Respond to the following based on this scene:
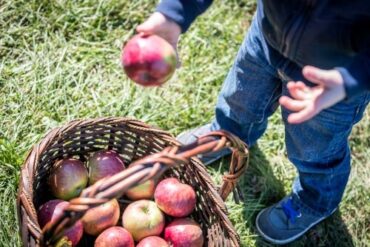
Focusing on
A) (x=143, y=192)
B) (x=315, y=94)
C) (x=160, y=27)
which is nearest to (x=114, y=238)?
(x=143, y=192)

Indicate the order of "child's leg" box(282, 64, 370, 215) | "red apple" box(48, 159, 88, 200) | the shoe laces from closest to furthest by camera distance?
"child's leg" box(282, 64, 370, 215)
"red apple" box(48, 159, 88, 200)
the shoe laces

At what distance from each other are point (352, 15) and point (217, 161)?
98 centimetres

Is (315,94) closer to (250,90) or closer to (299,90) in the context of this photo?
(299,90)

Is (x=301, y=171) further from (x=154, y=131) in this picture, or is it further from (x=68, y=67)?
(x=68, y=67)

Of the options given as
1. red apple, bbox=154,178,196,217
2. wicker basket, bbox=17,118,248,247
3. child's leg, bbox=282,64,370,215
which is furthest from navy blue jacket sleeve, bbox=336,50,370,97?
red apple, bbox=154,178,196,217

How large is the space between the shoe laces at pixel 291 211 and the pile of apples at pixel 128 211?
471 mm

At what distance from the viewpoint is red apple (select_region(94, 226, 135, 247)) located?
150 centimetres

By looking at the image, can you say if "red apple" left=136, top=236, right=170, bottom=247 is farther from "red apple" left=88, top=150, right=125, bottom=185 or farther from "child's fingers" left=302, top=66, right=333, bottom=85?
"child's fingers" left=302, top=66, right=333, bottom=85

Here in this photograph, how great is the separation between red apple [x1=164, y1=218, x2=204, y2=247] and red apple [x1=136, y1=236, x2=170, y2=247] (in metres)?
0.03

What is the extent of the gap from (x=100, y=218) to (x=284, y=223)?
2.43 feet

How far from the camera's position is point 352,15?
124 cm

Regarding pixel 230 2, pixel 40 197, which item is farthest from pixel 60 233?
pixel 230 2

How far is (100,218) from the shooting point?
1.54 metres

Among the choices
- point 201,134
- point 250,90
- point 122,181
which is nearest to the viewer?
point 122,181
